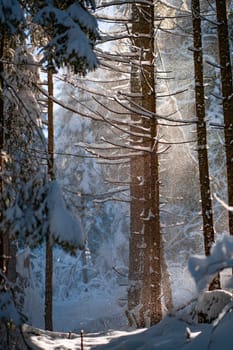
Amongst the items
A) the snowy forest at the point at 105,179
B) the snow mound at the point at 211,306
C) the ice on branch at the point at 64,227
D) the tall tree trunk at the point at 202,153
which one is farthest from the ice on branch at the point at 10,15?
the tall tree trunk at the point at 202,153

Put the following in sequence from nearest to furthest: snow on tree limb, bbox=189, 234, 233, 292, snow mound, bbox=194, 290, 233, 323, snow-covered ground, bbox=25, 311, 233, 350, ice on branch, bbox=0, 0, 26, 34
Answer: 1. snow on tree limb, bbox=189, 234, 233, 292
2. snow-covered ground, bbox=25, 311, 233, 350
3. ice on branch, bbox=0, 0, 26, 34
4. snow mound, bbox=194, 290, 233, 323

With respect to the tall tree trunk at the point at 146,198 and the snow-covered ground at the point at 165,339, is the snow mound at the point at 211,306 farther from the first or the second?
the tall tree trunk at the point at 146,198

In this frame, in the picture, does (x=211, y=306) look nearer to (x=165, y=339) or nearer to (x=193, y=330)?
(x=193, y=330)

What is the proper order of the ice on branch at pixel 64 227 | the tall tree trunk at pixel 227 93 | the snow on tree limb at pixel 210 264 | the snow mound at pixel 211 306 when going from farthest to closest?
the tall tree trunk at pixel 227 93, the snow mound at pixel 211 306, the ice on branch at pixel 64 227, the snow on tree limb at pixel 210 264

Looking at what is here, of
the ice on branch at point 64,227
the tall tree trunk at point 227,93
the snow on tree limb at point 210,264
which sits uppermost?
the tall tree trunk at point 227,93

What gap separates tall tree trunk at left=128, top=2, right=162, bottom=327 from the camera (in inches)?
347

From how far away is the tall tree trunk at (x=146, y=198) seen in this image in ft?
28.9

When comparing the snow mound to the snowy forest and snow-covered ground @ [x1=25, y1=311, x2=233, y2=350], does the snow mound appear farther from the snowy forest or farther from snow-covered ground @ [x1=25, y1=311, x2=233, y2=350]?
snow-covered ground @ [x1=25, y1=311, x2=233, y2=350]

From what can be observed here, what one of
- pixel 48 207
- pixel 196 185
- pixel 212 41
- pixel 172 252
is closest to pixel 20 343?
pixel 48 207

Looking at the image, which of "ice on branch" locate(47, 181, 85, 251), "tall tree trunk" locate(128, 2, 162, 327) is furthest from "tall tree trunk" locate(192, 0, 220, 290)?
"ice on branch" locate(47, 181, 85, 251)

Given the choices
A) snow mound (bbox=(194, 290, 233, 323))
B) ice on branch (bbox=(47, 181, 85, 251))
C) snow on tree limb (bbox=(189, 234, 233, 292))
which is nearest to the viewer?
snow on tree limb (bbox=(189, 234, 233, 292))

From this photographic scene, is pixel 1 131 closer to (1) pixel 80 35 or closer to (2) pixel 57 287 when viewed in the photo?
(1) pixel 80 35

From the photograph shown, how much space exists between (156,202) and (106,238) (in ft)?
75.4

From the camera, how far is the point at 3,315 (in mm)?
4422
